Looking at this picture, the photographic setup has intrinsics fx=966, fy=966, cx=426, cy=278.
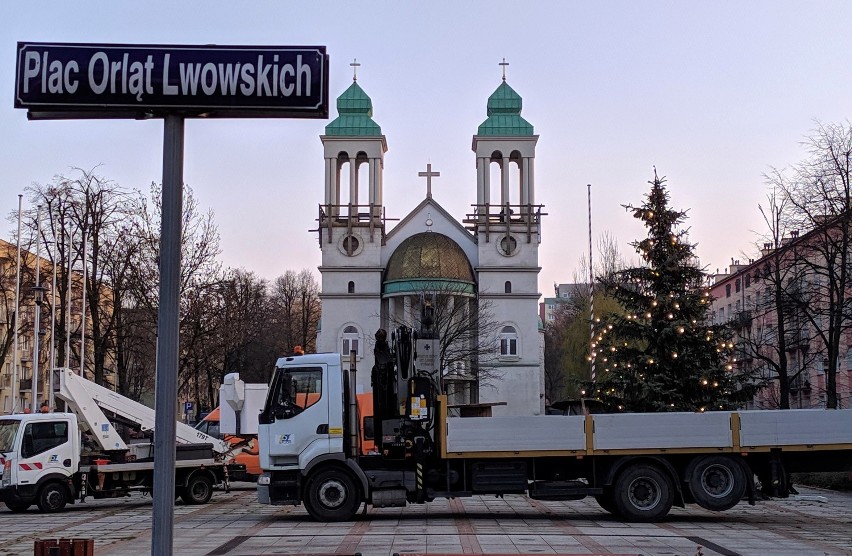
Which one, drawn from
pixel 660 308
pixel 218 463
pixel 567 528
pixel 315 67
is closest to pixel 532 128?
pixel 660 308

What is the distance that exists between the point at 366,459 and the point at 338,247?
4531 centimetres

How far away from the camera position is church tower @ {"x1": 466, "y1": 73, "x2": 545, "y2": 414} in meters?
62.6

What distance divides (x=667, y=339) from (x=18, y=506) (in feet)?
55.9

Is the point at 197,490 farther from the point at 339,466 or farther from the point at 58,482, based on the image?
the point at 339,466

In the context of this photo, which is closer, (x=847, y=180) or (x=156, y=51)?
(x=156, y=51)

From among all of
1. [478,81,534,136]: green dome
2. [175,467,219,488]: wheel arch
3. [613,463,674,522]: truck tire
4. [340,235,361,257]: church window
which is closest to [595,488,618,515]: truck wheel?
[613,463,674,522]: truck tire

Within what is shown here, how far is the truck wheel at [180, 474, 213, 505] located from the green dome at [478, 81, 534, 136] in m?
44.3

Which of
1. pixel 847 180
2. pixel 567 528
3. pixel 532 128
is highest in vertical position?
pixel 532 128

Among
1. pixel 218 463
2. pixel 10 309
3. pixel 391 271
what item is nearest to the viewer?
pixel 218 463

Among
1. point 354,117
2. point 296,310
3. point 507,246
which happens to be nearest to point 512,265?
point 507,246

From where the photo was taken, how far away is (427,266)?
60.8m

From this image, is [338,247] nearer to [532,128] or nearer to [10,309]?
[532,128]

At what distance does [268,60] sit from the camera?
7367mm

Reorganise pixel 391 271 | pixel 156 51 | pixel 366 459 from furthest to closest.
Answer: pixel 391 271
pixel 366 459
pixel 156 51
